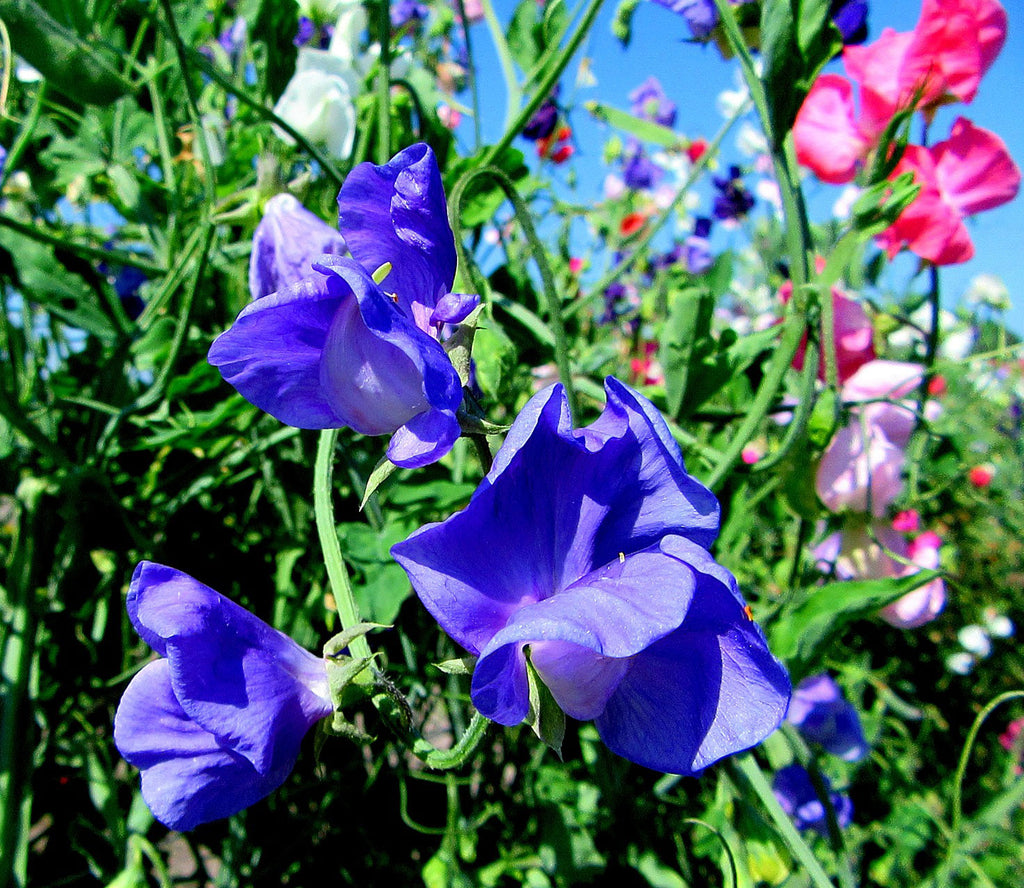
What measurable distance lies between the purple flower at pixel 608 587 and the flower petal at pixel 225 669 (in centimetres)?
9

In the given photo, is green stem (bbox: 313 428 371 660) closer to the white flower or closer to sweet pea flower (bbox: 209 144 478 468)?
sweet pea flower (bbox: 209 144 478 468)

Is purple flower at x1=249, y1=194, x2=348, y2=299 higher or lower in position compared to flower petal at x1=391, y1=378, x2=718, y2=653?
higher

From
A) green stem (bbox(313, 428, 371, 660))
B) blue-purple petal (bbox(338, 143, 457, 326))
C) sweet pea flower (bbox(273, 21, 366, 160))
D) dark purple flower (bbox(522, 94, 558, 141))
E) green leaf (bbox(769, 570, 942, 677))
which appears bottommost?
green leaf (bbox(769, 570, 942, 677))

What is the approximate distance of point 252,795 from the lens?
32 centimetres

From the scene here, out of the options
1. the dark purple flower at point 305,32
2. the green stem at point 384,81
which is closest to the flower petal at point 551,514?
the green stem at point 384,81

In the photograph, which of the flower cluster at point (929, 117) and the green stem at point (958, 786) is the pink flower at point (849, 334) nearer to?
the flower cluster at point (929, 117)

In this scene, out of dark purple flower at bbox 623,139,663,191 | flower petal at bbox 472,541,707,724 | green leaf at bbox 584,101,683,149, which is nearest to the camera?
flower petal at bbox 472,541,707,724

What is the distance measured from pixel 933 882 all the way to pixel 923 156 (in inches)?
34.9

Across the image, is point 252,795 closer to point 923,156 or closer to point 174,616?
point 174,616

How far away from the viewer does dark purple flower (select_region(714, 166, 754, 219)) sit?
2152 mm

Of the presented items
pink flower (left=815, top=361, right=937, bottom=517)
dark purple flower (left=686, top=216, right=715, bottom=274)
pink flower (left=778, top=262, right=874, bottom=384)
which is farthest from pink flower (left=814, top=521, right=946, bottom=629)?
dark purple flower (left=686, top=216, right=715, bottom=274)

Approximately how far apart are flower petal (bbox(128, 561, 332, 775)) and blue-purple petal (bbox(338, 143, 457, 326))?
0.15 metres

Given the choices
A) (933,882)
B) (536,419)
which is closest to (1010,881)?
(933,882)

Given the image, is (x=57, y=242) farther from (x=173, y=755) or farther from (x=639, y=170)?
(x=639, y=170)
